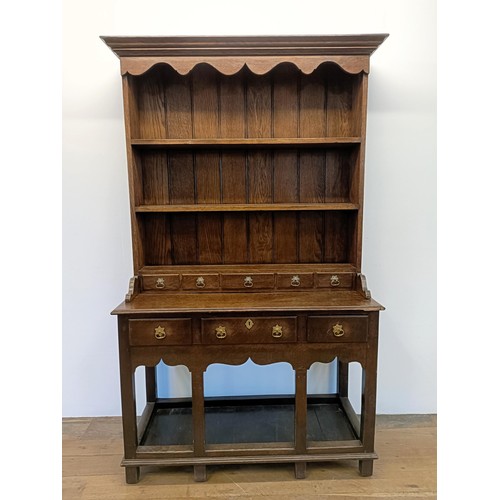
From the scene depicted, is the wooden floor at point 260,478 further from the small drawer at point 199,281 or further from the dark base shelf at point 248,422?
the small drawer at point 199,281

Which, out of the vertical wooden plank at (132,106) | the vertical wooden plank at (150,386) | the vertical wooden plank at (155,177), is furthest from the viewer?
the vertical wooden plank at (150,386)

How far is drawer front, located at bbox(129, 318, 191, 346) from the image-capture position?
68.6 inches

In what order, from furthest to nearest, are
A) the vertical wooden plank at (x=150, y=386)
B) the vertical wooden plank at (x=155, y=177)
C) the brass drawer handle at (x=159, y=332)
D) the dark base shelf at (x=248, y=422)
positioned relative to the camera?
the vertical wooden plank at (x=150, y=386) → the vertical wooden plank at (x=155, y=177) → the dark base shelf at (x=248, y=422) → the brass drawer handle at (x=159, y=332)

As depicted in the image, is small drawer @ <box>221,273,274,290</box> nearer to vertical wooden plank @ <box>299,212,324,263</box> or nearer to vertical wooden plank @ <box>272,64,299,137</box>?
vertical wooden plank @ <box>299,212,324,263</box>

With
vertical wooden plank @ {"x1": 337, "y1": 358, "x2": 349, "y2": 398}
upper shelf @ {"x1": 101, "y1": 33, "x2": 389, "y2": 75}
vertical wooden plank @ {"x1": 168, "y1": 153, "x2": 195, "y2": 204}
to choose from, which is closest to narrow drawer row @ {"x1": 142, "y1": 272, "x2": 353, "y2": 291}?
vertical wooden plank @ {"x1": 168, "y1": 153, "x2": 195, "y2": 204}

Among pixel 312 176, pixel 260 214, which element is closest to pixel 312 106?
pixel 312 176

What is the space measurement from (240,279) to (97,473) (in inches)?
A: 46.7

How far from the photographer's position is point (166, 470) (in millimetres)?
1912

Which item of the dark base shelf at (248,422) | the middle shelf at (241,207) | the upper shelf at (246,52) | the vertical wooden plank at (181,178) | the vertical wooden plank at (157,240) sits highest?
the upper shelf at (246,52)

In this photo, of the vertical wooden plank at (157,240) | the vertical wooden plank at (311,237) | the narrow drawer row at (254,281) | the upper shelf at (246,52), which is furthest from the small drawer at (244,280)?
the upper shelf at (246,52)

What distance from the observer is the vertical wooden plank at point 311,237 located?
2146 millimetres

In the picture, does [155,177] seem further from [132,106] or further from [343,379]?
[343,379]

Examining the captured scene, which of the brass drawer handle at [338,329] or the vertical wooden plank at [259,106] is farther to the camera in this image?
the vertical wooden plank at [259,106]

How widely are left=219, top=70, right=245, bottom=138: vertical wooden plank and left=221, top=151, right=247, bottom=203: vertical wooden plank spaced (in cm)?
11
